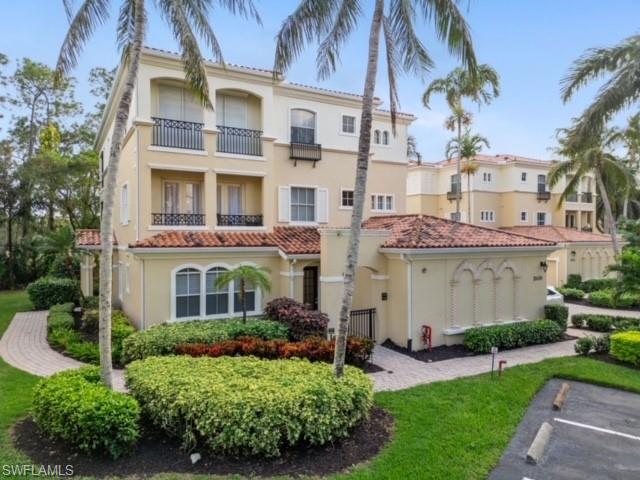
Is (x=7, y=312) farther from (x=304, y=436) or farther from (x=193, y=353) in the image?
(x=304, y=436)

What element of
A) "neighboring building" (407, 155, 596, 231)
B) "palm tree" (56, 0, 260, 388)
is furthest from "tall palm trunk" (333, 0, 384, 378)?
"neighboring building" (407, 155, 596, 231)

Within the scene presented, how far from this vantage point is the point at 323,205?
1950cm

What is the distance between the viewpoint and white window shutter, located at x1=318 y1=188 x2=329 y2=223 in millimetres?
19422

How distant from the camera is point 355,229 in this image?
8.62m

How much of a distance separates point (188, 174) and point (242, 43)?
798cm

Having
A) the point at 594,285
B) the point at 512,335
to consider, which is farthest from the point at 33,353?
the point at 594,285

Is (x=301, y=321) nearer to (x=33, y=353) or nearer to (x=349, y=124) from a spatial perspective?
(x=33, y=353)

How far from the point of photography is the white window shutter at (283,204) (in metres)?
18.3

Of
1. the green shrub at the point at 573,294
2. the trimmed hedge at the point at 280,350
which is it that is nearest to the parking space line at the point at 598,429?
the trimmed hedge at the point at 280,350

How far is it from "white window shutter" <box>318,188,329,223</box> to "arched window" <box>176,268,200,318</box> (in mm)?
6806

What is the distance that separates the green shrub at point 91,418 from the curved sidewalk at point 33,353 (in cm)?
314

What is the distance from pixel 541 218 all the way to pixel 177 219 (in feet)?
116

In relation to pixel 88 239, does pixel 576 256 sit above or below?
below

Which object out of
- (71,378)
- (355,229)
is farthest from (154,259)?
(355,229)
